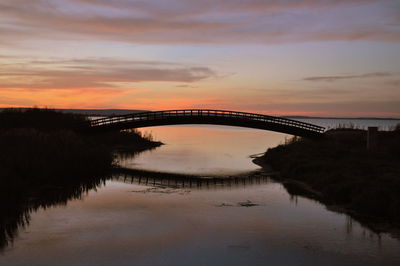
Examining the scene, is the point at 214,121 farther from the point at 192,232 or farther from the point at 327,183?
the point at 192,232

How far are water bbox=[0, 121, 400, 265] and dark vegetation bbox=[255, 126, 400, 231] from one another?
1.45 m

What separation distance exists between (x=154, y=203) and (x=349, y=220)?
31.8ft

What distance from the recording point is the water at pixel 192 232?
13.2 m

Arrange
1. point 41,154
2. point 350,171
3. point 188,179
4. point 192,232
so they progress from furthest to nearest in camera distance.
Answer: point 188,179, point 41,154, point 350,171, point 192,232

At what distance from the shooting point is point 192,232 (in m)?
16.1

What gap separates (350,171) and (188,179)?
11578 mm

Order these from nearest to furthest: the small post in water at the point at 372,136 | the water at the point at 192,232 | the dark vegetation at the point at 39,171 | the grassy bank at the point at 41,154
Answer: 1. the water at the point at 192,232
2. the dark vegetation at the point at 39,171
3. the grassy bank at the point at 41,154
4. the small post in water at the point at 372,136

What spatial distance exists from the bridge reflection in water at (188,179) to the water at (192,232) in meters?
2.73

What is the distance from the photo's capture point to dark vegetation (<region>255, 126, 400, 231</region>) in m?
18.8

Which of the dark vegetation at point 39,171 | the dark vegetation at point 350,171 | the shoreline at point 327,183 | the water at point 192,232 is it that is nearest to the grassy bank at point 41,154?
the dark vegetation at point 39,171

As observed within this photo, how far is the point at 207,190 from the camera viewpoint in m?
26.4

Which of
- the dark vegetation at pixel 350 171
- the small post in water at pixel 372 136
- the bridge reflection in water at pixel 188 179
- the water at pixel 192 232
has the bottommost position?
the bridge reflection in water at pixel 188 179

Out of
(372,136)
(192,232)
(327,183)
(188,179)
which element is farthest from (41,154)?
(372,136)

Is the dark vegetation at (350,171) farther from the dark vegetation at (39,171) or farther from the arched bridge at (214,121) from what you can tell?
the dark vegetation at (39,171)
